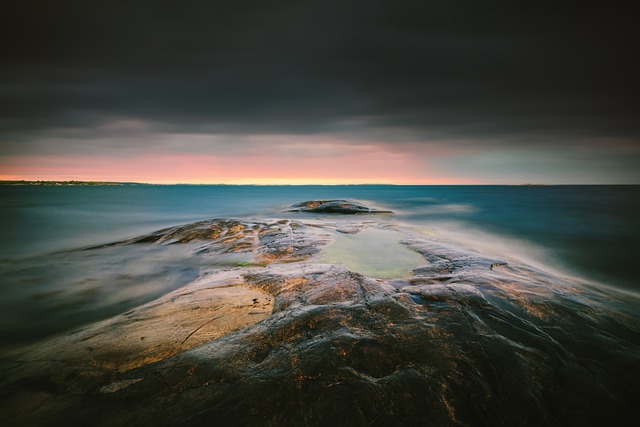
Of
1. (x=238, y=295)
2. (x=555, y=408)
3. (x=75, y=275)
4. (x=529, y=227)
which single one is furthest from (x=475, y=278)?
(x=529, y=227)

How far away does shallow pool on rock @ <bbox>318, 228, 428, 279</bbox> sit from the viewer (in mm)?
8586

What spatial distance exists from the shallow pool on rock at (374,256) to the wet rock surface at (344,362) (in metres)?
2.26

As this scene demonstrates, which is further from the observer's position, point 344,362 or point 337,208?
point 337,208

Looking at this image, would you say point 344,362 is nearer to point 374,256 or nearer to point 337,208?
point 374,256

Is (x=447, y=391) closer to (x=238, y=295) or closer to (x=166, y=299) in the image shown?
(x=238, y=295)

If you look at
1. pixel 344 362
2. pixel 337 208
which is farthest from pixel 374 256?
pixel 337 208

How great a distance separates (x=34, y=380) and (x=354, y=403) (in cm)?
408

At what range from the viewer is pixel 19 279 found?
9.60 meters

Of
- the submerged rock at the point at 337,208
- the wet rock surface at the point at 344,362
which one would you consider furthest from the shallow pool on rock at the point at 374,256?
the submerged rock at the point at 337,208

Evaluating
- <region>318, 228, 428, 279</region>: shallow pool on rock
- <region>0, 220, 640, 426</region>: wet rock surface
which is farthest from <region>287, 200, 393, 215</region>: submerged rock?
<region>0, 220, 640, 426</region>: wet rock surface

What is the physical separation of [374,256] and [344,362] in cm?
713

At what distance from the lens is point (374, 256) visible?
10.5 m

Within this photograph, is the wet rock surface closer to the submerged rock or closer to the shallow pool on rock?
the shallow pool on rock

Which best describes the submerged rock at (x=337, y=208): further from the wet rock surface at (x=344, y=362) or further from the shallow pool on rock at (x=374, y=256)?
the wet rock surface at (x=344, y=362)
